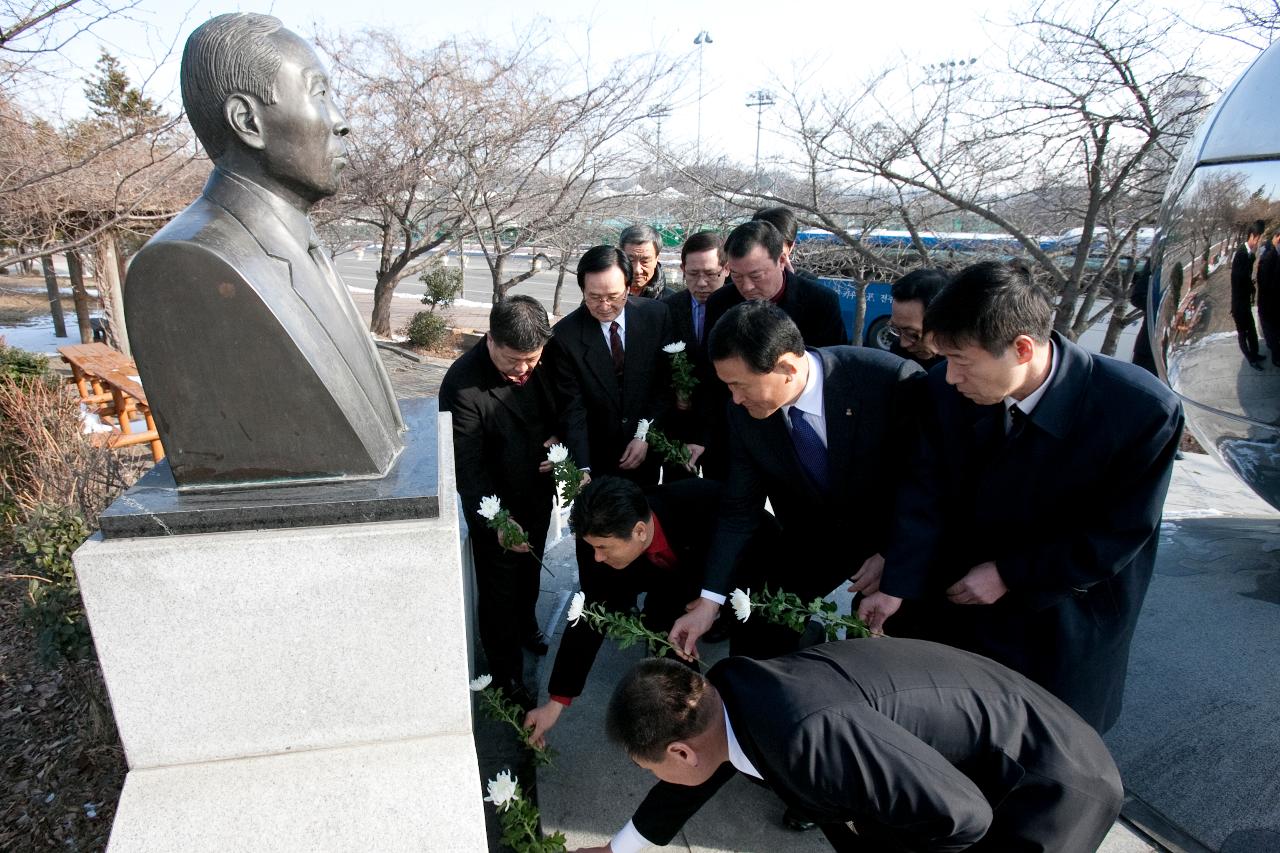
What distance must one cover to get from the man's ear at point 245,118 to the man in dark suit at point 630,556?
4.13 feet

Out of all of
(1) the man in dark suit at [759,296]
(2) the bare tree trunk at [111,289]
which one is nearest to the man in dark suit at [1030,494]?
(1) the man in dark suit at [759,296]

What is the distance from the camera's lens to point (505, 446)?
2.95m

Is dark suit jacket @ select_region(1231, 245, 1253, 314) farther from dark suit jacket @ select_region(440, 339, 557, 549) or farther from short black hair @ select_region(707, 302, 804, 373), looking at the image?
dark suit jacket @ select_region(440, 339, 557, 549)

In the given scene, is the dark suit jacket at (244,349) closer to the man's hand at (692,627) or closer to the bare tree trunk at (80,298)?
the man's hand at (692,627)

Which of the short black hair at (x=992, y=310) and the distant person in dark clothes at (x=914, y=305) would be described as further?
the distant person in dark clothes at (x=914, y=305)

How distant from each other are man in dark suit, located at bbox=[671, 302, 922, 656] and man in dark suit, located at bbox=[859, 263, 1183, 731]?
0.46ft

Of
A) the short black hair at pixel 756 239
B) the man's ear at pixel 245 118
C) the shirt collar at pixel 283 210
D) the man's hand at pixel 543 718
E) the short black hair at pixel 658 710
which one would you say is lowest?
the man's hand at pixel 543 718

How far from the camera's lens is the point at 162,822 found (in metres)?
1.72

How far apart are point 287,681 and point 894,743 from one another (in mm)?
1370

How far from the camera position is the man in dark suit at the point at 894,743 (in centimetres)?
152

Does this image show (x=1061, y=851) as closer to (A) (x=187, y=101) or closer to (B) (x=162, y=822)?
(B) (x=162, y=822)

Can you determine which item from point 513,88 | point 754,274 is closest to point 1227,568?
point 754,274

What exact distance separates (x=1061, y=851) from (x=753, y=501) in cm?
124

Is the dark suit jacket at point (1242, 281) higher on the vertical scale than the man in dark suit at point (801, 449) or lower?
higher
